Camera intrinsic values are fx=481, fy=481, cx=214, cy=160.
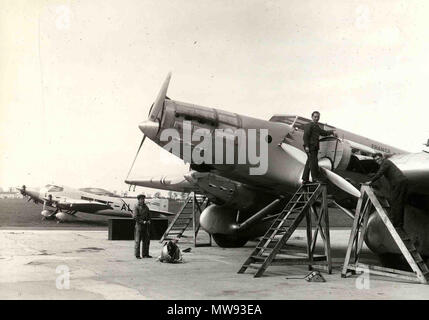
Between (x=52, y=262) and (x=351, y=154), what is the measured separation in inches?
296

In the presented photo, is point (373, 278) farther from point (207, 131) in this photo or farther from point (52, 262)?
point (52, 262)

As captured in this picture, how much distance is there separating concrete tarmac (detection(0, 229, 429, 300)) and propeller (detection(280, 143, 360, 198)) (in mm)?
1674

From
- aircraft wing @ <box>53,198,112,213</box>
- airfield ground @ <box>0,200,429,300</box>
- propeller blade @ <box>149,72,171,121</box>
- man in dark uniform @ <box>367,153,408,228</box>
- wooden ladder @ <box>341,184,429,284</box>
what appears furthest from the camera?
aircraft wing @ <box>53,198,112,213</box>

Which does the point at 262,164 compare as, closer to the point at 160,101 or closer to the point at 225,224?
the point at 160,101

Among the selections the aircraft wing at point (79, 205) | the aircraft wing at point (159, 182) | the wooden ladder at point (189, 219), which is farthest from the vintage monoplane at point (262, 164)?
the aircraft wing at point (79, 205)

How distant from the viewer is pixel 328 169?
37.2 ft

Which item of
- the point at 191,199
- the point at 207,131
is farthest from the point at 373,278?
the point at 191,199

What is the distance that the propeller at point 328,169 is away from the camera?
403 inches

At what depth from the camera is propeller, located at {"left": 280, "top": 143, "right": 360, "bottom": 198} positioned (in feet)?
33.6

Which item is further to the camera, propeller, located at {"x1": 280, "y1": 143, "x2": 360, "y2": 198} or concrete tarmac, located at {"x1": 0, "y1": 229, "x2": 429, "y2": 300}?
propeller, located at {"x1": 280, "y1": 143, "x2": 360, "y2": 198}

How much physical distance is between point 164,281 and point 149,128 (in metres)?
3.61

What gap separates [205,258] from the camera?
12.5 m

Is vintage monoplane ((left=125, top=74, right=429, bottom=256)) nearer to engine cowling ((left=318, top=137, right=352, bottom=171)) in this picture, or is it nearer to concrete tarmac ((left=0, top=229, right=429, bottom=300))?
engine cowling ((left=318, top=137, right=352, bottom=171))

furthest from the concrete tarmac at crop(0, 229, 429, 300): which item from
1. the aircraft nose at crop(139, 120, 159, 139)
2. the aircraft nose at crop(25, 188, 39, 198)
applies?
the aircraft nose at crop(25, 188, 39, 198)
